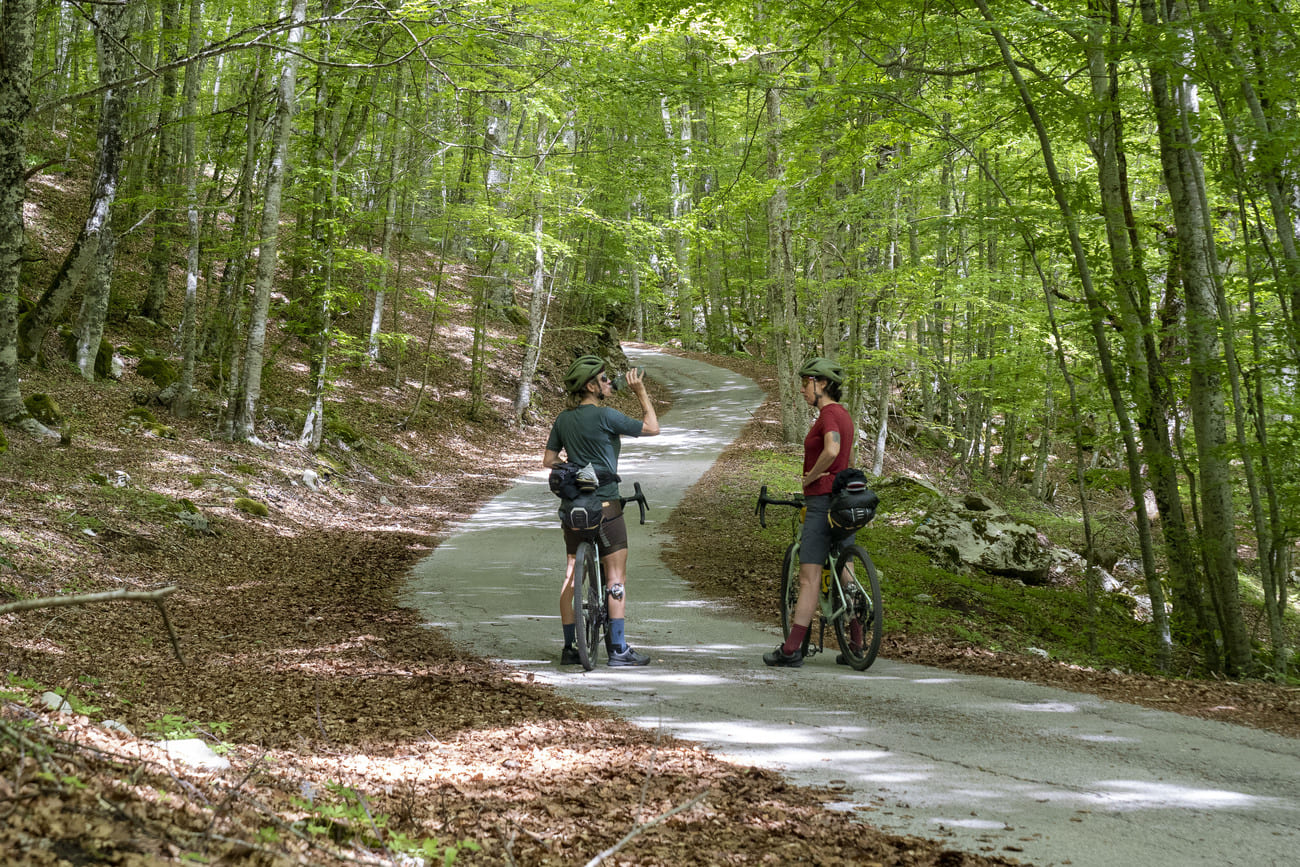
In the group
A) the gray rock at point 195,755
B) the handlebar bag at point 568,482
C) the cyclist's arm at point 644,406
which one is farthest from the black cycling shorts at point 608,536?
the gray rock at point 195,755

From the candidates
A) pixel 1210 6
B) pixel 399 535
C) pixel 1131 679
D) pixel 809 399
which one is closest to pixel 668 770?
pixel 809 399

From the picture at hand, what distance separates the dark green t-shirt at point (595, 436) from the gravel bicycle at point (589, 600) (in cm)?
25

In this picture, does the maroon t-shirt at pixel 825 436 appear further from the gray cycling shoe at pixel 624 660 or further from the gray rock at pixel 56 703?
the gray rock at pixel 56 703

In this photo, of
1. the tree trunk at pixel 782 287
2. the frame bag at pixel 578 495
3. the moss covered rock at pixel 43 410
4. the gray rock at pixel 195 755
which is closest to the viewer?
the gray rock at pixel 195 755

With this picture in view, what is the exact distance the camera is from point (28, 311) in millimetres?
13219

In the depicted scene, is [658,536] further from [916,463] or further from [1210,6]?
[916,463]

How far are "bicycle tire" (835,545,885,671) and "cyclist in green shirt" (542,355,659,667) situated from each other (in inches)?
57.9

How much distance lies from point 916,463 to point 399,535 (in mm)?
14779

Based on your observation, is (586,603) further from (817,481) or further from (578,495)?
(817,481)

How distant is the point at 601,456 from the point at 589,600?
1.06m

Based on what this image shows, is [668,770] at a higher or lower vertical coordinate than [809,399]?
lower

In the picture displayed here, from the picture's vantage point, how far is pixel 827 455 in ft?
19.5

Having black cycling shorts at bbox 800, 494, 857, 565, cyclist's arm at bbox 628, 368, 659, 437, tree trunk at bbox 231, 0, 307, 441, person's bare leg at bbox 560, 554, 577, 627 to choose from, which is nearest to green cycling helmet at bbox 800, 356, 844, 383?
black cycling shorts at bbox 800, 494, 857, 565

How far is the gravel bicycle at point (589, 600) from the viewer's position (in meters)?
5.92
